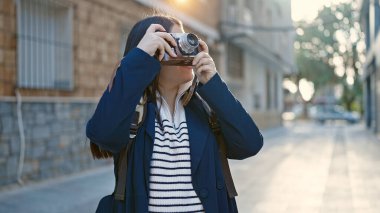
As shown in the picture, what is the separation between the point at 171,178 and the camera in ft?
4.72

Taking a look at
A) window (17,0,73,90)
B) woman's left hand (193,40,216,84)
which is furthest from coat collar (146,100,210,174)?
window (17,0,73,90)

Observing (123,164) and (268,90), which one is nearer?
(123,164)

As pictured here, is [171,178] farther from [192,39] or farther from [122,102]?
[192,39]

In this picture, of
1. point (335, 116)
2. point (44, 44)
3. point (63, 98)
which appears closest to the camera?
point (44, 44)

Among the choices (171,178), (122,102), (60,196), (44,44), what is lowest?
(60,196)

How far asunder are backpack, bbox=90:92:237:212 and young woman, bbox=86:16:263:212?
2 centimetres

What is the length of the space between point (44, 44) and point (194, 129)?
5.93 meters

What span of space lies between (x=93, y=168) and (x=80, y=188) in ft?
5.51

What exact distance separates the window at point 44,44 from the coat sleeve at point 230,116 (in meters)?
5.43

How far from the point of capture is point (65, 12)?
7363 millimetres

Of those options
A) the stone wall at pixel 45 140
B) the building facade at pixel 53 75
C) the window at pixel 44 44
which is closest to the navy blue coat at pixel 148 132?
the building facade at pixel 53 75

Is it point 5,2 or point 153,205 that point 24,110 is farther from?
point 153,205

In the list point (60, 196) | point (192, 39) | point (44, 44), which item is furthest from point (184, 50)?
point (44, 44)

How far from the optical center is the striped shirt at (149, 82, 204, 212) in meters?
1.43
